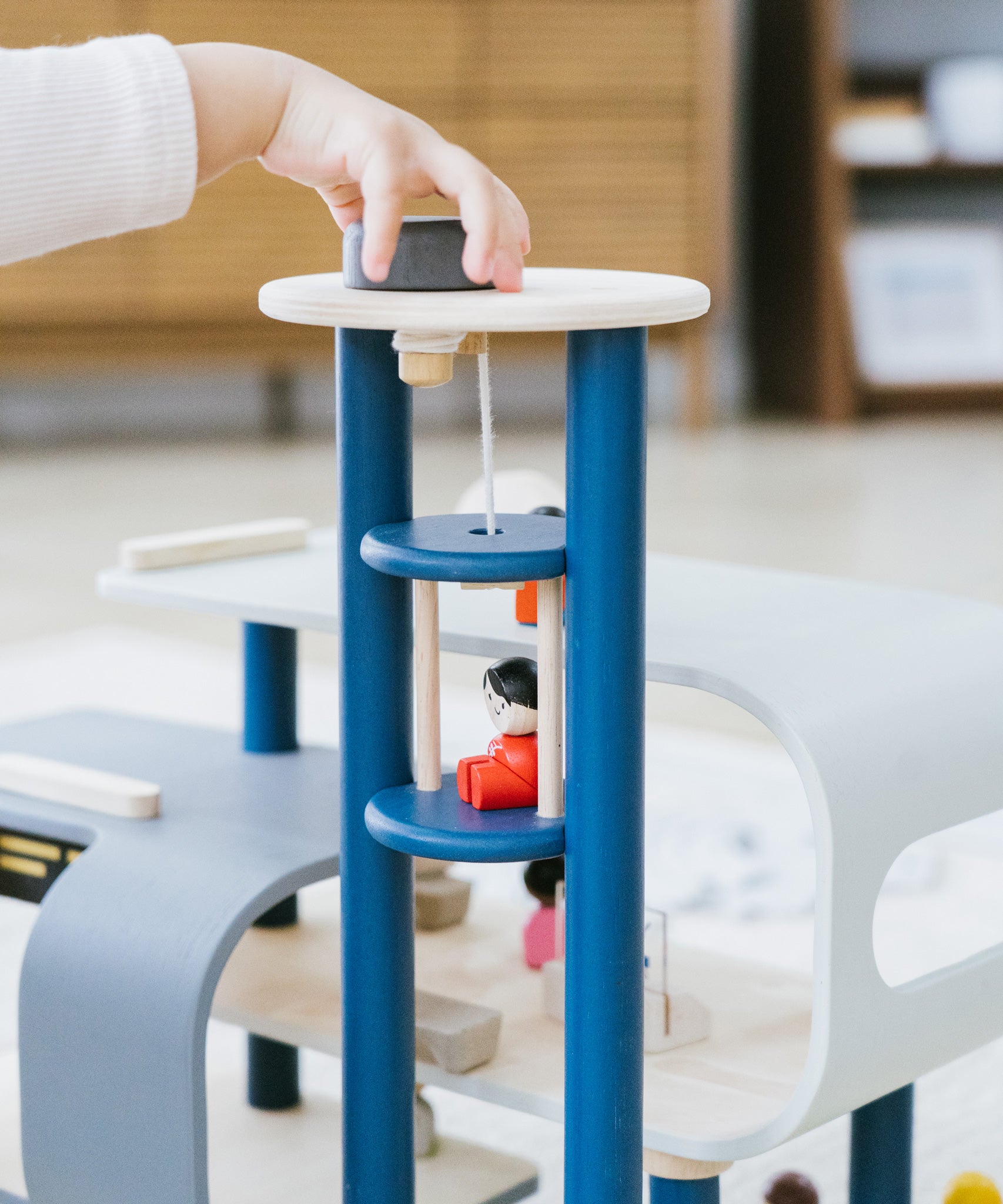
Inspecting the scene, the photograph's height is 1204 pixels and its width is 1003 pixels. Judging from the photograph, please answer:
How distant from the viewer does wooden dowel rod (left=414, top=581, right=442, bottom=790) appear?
0.73 m

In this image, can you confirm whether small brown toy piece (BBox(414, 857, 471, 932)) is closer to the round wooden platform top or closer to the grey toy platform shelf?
the grey toy platform shelf

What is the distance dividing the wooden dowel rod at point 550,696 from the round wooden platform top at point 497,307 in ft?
0.39

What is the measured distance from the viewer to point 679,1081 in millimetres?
795

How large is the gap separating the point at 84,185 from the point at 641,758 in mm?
310

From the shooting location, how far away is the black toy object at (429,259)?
2.21 feet

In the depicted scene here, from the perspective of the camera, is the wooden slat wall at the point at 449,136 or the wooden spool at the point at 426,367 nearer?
the wooden spool at the point at 426,367

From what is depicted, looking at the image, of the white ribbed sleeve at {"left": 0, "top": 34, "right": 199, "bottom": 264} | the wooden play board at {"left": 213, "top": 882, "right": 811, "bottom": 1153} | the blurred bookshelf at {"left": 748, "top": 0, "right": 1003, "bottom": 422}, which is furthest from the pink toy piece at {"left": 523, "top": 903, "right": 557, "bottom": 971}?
the blurred bookshelf at {"left": 748, "top": 0, "right": 1003, "bottom": 422}

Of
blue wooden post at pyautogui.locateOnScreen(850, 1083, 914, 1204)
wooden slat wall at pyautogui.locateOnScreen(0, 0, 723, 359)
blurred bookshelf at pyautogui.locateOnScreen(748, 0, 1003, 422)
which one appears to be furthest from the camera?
blurred bookshelf at pyautogui.locateOnScreen(748, 0, 1003, 422)

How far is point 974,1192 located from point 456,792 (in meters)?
0.37

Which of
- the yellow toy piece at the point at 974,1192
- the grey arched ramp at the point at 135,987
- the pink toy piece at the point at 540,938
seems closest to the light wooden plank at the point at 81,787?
the grey arched ramp at the point at 135,987

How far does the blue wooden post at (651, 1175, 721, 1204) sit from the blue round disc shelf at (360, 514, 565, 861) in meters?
0.18

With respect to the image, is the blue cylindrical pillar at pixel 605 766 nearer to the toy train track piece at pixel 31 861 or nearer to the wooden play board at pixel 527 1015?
the wooden play board at pixel 527 1015

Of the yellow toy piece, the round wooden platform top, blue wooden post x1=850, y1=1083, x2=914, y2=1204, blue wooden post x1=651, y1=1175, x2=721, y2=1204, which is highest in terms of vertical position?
the round wooden platform top

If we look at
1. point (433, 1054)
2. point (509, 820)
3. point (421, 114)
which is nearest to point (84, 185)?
point (509, 820)
